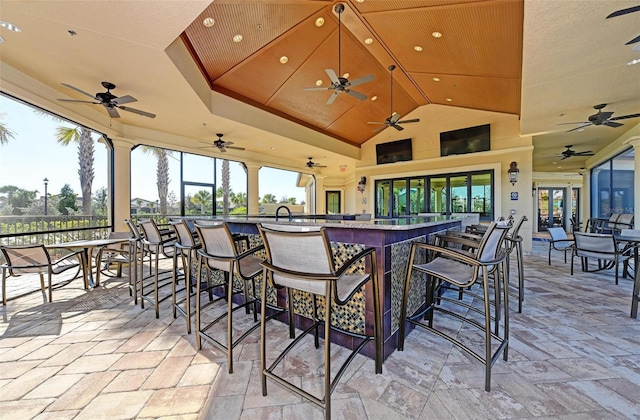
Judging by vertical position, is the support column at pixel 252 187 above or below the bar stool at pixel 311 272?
above

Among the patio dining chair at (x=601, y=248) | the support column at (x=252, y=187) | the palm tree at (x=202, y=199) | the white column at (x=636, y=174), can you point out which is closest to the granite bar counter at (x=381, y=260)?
the patio dining chair at (x=601, y=248)

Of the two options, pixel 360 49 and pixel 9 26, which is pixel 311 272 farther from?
pixel 360 49

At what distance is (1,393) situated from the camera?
1629 mm

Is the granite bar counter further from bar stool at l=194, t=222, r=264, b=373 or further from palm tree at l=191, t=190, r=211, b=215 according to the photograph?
palm tree at l=191, t=190, r=211, b=215

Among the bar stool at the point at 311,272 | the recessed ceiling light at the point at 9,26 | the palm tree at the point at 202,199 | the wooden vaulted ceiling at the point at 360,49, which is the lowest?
the bar stool at the point at 311,272

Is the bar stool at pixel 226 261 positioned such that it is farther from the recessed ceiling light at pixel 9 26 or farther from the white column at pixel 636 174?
the white column at pixel 636 174

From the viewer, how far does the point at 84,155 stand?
5746 mm

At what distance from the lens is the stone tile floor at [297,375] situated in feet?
4.84

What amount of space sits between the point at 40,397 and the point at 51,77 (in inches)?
173

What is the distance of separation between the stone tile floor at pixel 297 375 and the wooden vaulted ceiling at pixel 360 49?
3.94 meters

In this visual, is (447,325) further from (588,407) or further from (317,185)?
(317,185)

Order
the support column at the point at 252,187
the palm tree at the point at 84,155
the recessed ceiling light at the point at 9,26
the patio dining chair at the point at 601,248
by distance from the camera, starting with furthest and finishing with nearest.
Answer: the support column at the point at 252,187 → the palm tree at the point at 84,155 → the patio dining chair at the point at 601,248 → the recessed ceiling light at the point at 9,26

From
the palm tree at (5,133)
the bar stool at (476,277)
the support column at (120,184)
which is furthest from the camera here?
the support column at (120,184)

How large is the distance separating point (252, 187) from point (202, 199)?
1649mm
